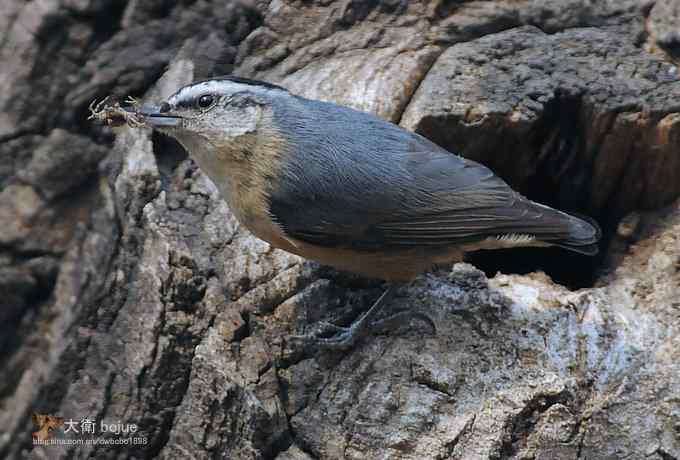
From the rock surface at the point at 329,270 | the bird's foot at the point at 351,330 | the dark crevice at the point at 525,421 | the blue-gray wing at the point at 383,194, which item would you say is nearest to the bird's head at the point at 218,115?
the blue-gray wing at the point at 383,194

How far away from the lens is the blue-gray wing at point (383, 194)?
3000mm

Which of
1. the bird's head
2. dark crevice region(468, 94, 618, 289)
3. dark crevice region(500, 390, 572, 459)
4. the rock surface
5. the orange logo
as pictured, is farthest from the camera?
dark crevice region(468, 94, 618, 289)

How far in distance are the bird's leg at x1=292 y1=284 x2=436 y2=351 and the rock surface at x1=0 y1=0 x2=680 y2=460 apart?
0.04 meters

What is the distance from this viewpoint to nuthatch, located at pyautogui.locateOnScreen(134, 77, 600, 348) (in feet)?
9.85

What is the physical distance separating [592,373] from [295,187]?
1316mm

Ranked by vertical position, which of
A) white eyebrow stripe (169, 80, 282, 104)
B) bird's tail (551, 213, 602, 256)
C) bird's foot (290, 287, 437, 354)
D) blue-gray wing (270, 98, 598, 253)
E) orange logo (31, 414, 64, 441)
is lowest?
orange logo (31, 414, 64, 441)

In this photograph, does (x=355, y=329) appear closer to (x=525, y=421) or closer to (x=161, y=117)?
(x=525, y=421)

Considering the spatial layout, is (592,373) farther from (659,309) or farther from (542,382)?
(659,309)

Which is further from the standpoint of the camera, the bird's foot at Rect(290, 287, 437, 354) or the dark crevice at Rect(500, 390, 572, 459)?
the bird's foot at Rect(290, 287, 437, 354)

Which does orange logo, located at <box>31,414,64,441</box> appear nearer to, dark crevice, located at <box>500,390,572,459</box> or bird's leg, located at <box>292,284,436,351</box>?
bird's leg, located at <box>292,284,436,351</box>

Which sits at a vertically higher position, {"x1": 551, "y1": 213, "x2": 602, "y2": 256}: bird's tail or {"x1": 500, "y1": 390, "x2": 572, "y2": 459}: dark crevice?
{"x1": 551, "y1": 213, "x2": 602, "y2": 256}: bird's tail

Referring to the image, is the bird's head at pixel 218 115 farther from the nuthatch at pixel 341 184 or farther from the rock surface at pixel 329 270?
the rock surface at pixel 329 270

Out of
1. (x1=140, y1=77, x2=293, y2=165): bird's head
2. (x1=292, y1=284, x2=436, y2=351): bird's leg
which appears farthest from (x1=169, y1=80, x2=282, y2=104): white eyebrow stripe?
(x1=292, y1=284, x2=436, y2=351): bird's leg

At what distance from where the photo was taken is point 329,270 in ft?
10.6
